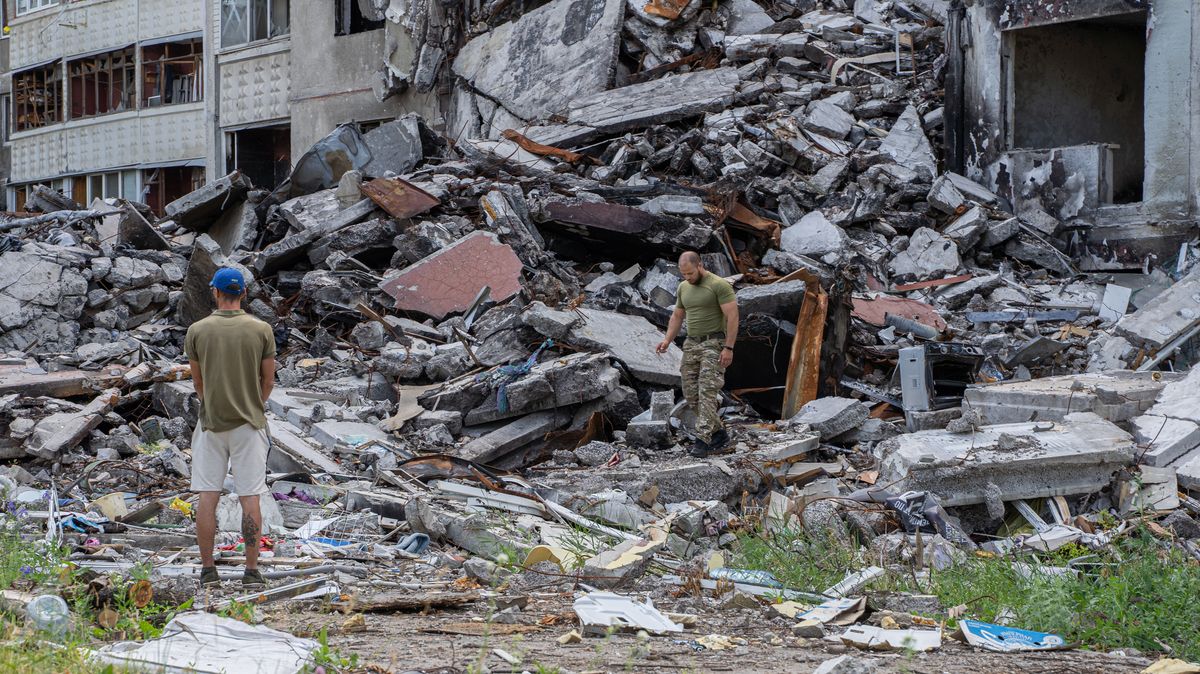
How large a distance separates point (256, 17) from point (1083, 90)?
1567 cm

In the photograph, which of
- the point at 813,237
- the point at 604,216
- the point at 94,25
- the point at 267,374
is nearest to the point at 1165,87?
the point at 813,237

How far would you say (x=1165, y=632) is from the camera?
494cm

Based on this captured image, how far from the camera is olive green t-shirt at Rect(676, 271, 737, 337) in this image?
8.84 m

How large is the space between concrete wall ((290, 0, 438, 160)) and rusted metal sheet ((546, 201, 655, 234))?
8649 millimetres

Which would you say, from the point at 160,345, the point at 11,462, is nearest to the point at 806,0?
the point at 160,345

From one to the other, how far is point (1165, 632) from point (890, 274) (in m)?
8.72

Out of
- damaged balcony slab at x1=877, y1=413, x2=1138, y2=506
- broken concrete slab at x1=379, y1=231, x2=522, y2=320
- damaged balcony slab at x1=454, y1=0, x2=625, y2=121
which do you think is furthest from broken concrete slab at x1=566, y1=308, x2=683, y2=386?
damaged balcony slab at x1=454, y1=0, x2=625, y2=121

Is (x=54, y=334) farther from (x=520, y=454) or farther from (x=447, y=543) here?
(x=447, y=543)

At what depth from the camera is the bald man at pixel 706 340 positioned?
887 centimetres

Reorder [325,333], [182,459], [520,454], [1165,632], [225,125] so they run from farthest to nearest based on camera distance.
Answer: [225,125] → [325,333] → [520,454] → [182,459] → [1165,632]

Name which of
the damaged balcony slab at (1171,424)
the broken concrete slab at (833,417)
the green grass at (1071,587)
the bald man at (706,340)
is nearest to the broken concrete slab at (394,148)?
the bald man at (706,340)

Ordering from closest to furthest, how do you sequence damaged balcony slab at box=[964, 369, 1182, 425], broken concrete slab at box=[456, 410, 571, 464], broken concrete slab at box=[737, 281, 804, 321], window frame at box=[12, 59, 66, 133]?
damaged balcony slab at box=[964, 369, 1182, 425], broken concrete slab at box=[456, 410, 571, 464], broken concrete slab at box=[737, 281, 804, 321], window frame at box=[12, 59, 66, 133]

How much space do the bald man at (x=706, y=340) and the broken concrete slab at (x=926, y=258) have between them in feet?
16.4

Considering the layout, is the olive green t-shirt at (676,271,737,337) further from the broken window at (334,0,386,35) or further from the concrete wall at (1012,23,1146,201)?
the broken window at (334,0,386,35)
